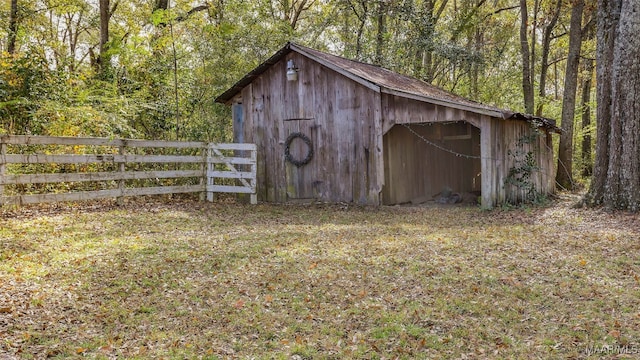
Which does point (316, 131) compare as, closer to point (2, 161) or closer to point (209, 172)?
point (209, 172)

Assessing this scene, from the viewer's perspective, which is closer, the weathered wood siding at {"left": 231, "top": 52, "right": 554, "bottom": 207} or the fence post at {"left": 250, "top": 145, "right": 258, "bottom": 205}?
the weathered wood siding at {"left": 231, "top": 52, "right": 554, "bottom": 207}

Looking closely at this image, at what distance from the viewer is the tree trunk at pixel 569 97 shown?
15.8 meters

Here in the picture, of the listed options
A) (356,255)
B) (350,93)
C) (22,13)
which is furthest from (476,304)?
(22,13)

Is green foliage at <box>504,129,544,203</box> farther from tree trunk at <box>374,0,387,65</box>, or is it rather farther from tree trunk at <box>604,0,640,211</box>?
tree trunk at <box>374,0,387,65</box>

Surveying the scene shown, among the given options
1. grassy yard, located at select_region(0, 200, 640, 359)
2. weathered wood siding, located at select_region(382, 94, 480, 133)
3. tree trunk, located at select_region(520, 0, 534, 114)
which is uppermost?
tree trunk, located at select_region(520, 0, 534, 114)

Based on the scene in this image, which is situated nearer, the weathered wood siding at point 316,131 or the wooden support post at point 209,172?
the weathered wood siding at point 316,131

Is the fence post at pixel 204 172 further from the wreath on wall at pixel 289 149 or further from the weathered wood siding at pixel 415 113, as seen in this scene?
the weathered wood siding at pixel 415 113

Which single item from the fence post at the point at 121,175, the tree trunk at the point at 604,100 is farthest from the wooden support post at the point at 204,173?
the tree trunk at the point at 604,100

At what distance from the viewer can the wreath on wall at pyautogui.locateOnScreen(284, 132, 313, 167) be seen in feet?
42.8

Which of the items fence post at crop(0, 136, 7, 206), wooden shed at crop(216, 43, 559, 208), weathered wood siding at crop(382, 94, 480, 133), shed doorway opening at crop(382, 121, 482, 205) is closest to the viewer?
fence post at crop(0, 136, 7, 206)

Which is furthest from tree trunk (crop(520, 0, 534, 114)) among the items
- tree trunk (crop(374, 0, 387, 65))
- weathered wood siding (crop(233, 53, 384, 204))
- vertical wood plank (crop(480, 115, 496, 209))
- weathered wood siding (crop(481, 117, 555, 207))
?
weathered wood siding (crop(233, 53, 384, 204))

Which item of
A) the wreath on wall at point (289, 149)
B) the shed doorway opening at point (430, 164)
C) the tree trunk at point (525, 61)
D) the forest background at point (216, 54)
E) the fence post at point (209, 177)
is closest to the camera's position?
the forest background at point (216, 54)

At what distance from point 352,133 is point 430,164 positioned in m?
4.01

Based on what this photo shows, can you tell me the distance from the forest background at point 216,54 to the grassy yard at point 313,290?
4689 mm
